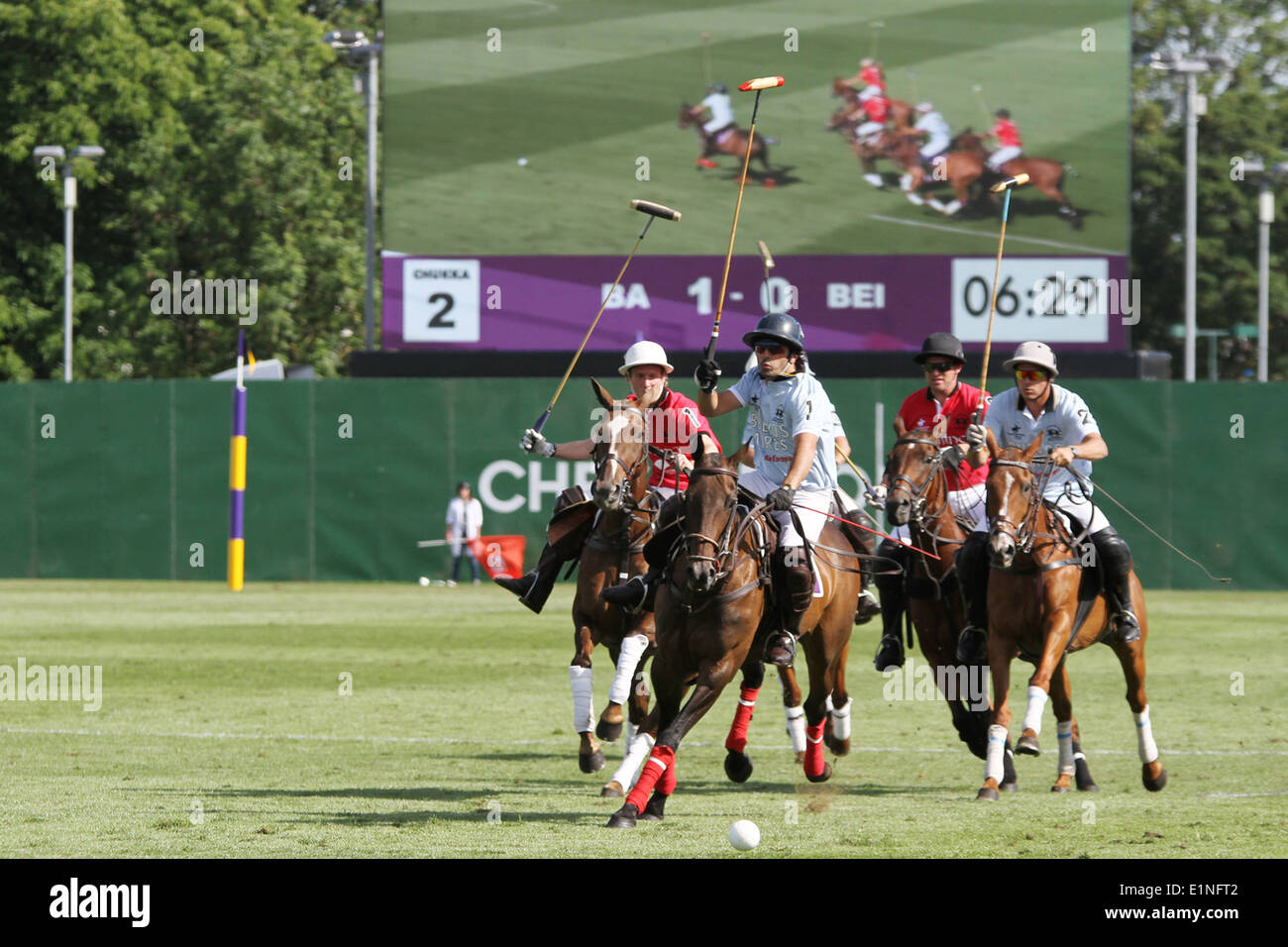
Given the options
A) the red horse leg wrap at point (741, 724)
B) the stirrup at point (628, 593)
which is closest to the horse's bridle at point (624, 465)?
the stirrup at point (628, 593)

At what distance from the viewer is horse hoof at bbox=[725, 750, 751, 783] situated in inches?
482

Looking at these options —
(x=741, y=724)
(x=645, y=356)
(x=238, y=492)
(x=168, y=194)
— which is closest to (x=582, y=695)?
(x=741, y=724)

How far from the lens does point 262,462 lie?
34.0 metres

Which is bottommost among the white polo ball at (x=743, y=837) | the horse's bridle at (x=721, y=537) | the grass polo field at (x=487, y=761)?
the grass polo field at (x=487, y=761)

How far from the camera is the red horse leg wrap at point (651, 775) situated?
428 inches

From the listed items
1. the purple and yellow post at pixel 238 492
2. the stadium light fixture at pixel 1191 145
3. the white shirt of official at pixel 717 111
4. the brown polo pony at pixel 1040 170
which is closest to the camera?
the brown polo pony at pixel 1040 170

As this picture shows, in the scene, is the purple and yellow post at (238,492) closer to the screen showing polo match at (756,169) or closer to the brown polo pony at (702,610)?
the screen showing polo match at (756,169)

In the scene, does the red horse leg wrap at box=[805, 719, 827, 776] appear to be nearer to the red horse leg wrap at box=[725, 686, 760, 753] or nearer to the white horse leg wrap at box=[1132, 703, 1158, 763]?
the red horse leg wrap at box=[725, 686, 760, 753]

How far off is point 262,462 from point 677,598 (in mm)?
23926

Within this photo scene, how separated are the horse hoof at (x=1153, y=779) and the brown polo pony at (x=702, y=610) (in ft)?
10.5

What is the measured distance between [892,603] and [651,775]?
4002mm

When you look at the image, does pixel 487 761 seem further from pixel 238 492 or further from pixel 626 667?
pixel 238 492
